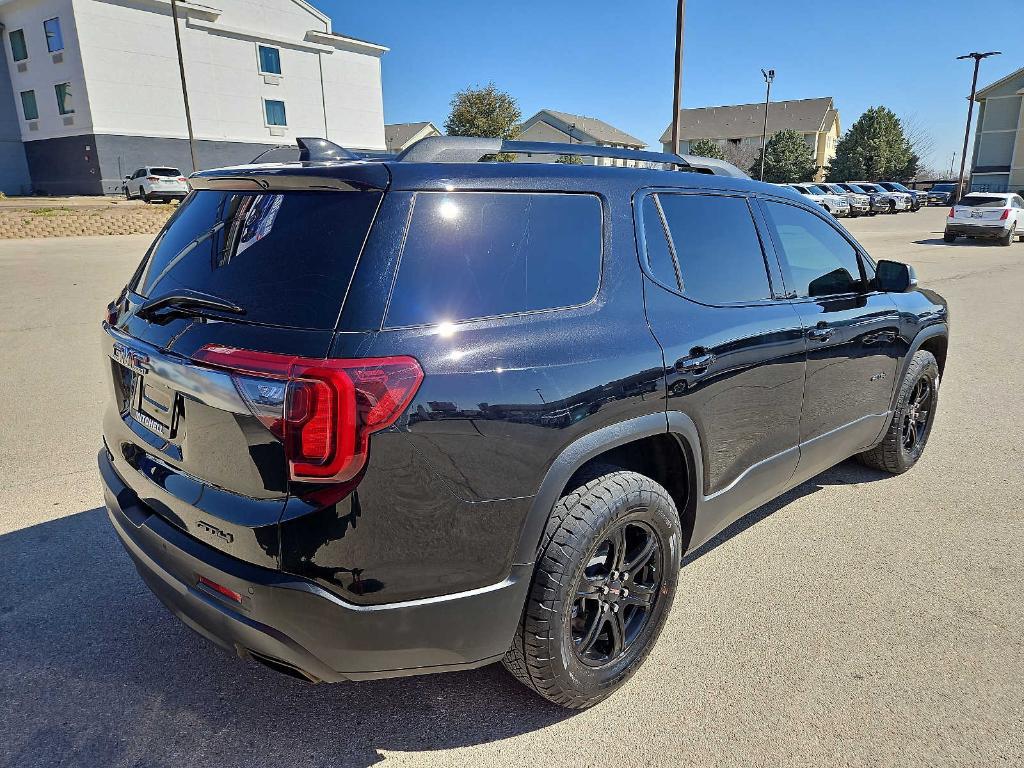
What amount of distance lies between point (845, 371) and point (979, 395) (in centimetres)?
373

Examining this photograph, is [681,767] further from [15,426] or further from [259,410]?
[15,426]

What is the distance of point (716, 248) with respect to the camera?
3014 millimetres

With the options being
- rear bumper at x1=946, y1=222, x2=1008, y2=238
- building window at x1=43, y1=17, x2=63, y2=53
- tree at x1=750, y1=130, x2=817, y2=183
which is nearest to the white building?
building window at x1=43, y1=17, x2=63, y2=53

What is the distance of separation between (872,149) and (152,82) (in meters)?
57.7

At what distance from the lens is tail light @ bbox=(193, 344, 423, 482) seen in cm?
187

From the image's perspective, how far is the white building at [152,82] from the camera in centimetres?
3719

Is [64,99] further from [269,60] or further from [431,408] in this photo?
[431,408]

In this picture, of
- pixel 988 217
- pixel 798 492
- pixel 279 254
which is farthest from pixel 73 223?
pixel 988 217

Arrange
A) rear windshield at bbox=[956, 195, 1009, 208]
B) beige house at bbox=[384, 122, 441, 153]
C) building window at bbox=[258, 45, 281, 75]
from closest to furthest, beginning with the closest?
rear windshield at bbox=[956, 195, 1009, 208] → building window at bbox=[258, 45, 281, 75] → beige house at bbox=[384, 122, 441, 153]

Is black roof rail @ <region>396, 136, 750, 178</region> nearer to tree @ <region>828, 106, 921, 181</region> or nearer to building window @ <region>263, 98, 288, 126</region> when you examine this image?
building window @ <region>263, 98, 288, 126</region>

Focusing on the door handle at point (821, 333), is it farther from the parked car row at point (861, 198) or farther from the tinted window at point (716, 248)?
the parked car row at point (861, 198)

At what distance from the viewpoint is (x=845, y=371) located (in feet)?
11.9

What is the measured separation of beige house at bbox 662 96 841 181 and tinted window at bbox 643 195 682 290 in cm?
7982

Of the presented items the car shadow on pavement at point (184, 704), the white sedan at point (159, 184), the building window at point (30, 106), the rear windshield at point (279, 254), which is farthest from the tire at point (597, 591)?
the building window at point (30, 106)
